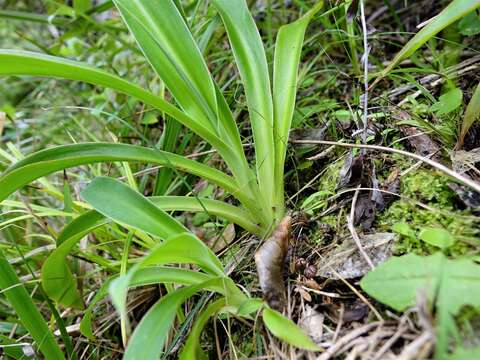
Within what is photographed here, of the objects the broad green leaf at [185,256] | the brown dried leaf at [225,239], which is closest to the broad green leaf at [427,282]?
the broad green leaf at [185,256]

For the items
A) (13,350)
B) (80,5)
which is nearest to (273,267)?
(13,350)

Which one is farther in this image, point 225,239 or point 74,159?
point 225,239

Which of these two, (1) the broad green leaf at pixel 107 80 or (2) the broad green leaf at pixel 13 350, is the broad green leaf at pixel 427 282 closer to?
(1) the broad green leaf at pixel 107 80

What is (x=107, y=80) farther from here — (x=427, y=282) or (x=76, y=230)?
(x=427, y=282)

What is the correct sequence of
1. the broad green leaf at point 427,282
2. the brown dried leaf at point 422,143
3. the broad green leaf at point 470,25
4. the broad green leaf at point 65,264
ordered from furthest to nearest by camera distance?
the broad green leaf at point 470,25 → the brown dried leaf at point 422,143 → the broad green leaf at point 65,264 → the broad green leaf at point 427,282

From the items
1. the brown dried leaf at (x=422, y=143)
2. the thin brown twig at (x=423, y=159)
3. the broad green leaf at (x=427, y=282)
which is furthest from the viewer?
the brown dried leaf at (x=422, y=143)

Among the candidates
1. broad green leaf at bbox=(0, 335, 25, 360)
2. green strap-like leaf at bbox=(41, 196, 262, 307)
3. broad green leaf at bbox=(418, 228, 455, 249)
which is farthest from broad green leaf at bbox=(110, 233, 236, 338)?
broad green leaf at bbox=(0, 335, 25, 360)
